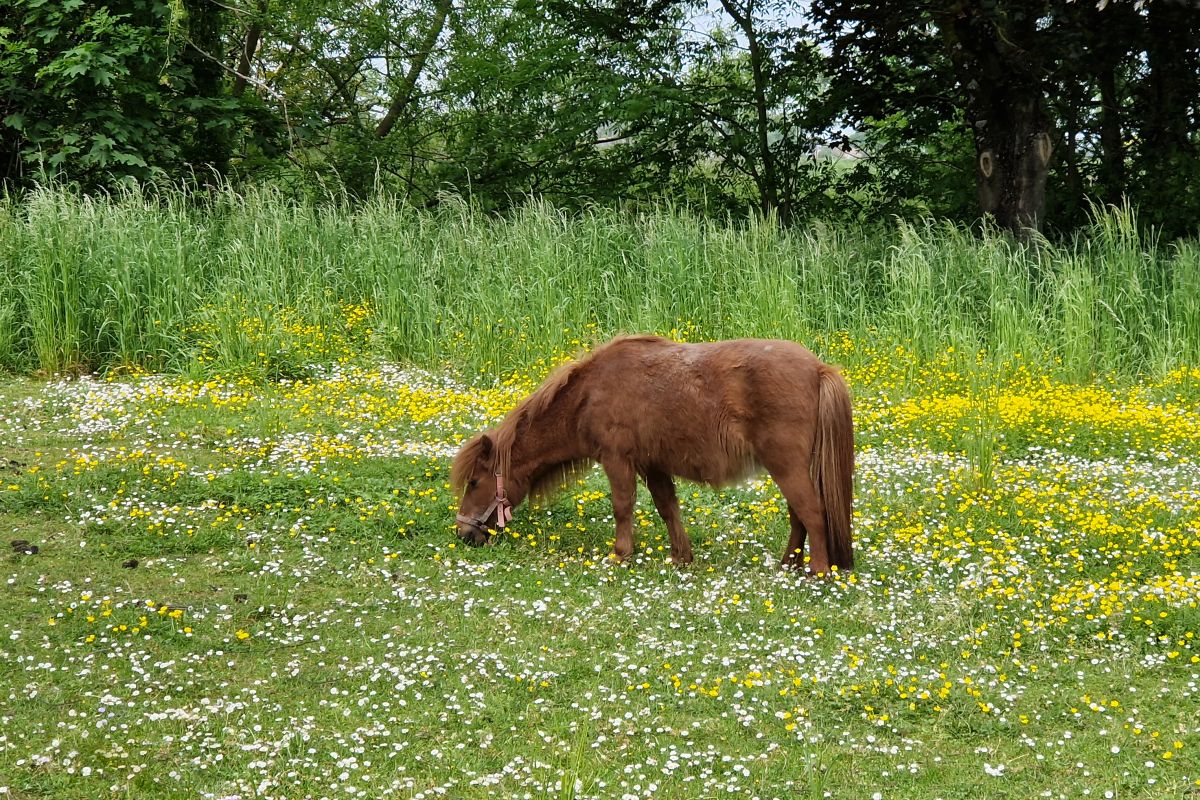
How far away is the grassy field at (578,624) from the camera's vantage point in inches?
177

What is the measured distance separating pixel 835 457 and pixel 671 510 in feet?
3.75

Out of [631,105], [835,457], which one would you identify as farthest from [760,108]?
[835,457]

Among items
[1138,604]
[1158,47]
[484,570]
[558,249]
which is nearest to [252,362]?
[558,249]

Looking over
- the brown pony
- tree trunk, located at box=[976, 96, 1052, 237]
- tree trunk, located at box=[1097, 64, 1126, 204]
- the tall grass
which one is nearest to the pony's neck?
the brown pony

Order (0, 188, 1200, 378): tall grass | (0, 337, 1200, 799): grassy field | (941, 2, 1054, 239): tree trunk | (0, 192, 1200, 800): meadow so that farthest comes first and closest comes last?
(941, 2, 1054, 239): tree trunk < (0, 188, 1200, 378): tall grass < (0, 192, 1200, 800): meadow < (0, 337, 1200, 799): grassy field

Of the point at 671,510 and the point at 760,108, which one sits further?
the point at 760,108

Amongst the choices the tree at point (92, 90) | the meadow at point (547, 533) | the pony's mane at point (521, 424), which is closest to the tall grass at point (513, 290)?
the meadow at point (547, 533)

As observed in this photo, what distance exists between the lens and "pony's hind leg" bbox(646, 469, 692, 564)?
7.01 m

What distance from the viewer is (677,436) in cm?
676

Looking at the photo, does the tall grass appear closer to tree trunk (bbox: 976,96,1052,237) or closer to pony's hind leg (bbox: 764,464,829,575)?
tree trunk (bbox: 976,96,1052,237)

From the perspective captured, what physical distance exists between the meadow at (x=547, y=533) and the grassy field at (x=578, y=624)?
1.0 inches

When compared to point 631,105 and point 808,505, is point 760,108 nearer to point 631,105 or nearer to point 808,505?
point 631,105

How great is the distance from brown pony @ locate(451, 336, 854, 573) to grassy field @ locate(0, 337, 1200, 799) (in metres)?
0.33

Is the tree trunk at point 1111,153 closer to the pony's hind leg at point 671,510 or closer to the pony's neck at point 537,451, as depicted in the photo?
the pony's hind leg at point 671,510
